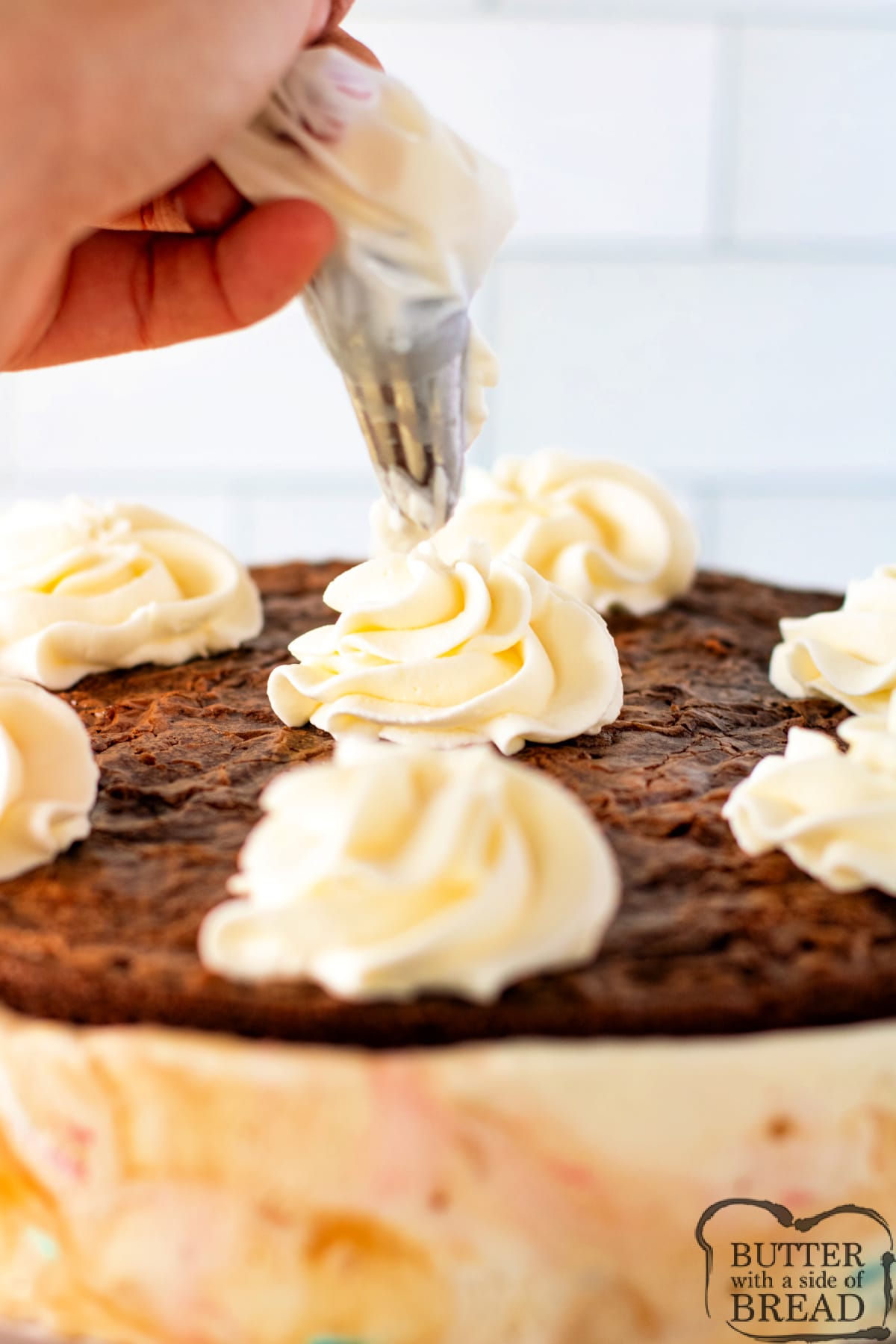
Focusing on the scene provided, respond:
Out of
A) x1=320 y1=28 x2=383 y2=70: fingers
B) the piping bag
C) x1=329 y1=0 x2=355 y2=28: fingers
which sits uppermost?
x1=329 y1=0 x2=355 y2=28: fingers

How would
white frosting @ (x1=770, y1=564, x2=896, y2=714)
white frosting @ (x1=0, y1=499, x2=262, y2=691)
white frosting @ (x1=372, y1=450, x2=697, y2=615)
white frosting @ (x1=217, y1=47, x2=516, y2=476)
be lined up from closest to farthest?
white frosting @ (x1=217, y1=47, x2=516, y2=476), white frosting @ (x1=770, y1=564, x2=896, y2=714), white frosting @ (x1=0, y1=499, x2=262, y2=691), white frosting @ (x1=372, y1=450, x2=697, y2=615)

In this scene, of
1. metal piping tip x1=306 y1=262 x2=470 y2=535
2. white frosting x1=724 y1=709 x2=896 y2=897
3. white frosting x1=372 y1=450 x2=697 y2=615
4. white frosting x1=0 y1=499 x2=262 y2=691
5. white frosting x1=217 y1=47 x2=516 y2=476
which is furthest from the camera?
white frosting x1=372 y1=450 x2=697 y2=615

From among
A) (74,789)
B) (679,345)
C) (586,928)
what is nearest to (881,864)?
(586,928)

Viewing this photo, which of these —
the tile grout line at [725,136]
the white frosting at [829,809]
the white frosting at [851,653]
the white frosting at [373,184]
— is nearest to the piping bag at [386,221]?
the white frosting at [373,184]

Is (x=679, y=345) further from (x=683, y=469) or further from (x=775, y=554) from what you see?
(x=775, y=554)

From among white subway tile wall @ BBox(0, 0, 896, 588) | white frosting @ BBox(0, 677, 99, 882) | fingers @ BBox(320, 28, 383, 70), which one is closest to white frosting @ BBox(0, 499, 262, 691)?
white frosting @ BBox(0, 677, 99, 882)

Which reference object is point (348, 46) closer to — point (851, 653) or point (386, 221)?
point (386, 221)

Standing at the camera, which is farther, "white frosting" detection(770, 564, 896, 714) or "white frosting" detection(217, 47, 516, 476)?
"white frosting" detection(770, 564, 896, 714)

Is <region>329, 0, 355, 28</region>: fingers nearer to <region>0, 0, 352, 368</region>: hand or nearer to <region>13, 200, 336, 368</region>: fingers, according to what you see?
<region>0, 0, 352, 368</region>: hand
